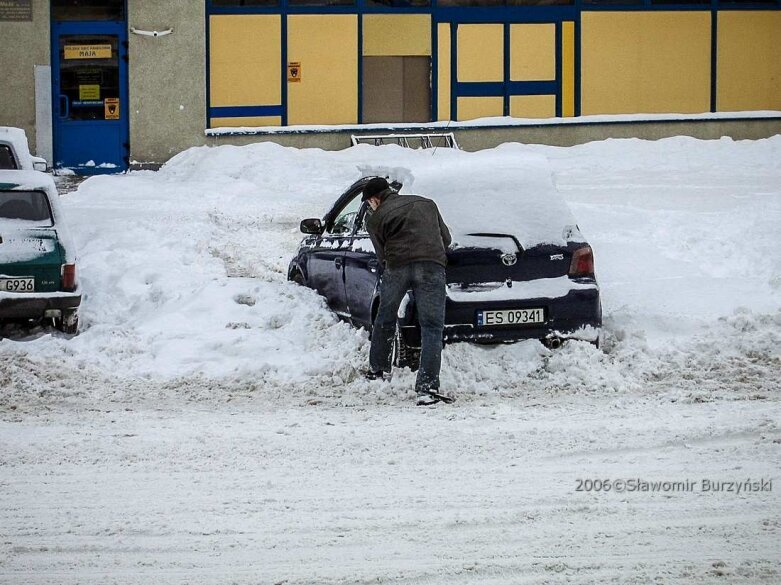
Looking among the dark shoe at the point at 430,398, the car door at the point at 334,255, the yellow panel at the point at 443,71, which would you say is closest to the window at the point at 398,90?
the yellow panel at the point at 443,71

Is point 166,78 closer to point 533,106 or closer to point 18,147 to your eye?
point 533,106

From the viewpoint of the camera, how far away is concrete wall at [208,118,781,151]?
22.2 meters

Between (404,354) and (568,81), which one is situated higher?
(568,81)

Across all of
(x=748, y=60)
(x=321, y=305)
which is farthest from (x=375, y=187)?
(x=748, y=60)

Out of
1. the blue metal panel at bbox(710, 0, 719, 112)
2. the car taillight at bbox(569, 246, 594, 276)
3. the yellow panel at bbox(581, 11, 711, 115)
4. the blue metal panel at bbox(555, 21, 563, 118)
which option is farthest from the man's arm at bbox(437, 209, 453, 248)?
the blue metal panel at bbox(710, 0, 719, 112)

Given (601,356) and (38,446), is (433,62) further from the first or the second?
(38,446)

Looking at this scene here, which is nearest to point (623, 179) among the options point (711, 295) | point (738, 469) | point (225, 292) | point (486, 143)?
point (486, 143)

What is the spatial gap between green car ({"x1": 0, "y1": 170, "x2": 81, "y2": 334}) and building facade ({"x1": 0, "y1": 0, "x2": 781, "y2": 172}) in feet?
36.9

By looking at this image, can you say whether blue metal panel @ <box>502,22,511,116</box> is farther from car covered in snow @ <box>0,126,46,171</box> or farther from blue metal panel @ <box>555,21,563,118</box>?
car covered in snow @ <box>0,126,46,171</box>

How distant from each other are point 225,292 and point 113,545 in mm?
5964

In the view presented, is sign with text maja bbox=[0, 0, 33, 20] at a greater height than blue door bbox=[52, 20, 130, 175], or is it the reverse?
sign with text maja bbox=[0, 0, 33, 20]

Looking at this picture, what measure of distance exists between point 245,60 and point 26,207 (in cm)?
1187

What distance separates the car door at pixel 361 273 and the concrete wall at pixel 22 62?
529 inches

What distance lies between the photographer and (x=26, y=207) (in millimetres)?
10961
